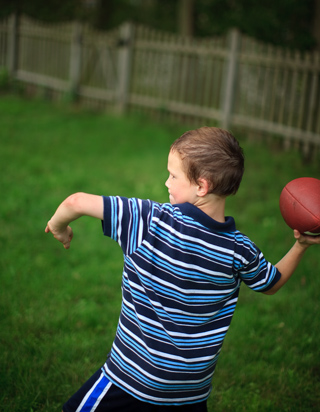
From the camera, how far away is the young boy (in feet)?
6.08

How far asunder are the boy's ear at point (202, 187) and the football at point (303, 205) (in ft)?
2.16

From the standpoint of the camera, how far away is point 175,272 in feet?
6.14

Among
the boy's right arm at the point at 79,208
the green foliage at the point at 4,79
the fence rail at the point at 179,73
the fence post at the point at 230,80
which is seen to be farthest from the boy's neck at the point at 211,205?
the green foliage at the point at 4,79

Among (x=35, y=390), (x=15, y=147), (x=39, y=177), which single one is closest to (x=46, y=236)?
(x=39, y=177)

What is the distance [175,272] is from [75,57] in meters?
11.1

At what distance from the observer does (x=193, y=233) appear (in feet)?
6.10

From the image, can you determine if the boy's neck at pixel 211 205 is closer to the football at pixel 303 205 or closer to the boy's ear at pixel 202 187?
the boy's ear at pixel 202 187

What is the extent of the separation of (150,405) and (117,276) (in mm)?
2509

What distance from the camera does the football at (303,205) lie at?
237cm

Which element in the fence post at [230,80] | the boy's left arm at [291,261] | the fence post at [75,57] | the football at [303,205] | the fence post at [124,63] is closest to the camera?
the boy's left arm at [291,261]

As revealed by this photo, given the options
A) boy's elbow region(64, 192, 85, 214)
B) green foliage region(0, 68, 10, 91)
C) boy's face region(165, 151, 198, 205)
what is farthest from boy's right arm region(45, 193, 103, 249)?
green foliage region(0, 68, 10, 91)

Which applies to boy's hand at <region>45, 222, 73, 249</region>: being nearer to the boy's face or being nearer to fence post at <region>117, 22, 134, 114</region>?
the boy's face

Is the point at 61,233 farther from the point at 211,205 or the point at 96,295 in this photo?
the point at 96,295

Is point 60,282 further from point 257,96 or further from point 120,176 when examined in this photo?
point 257,96
